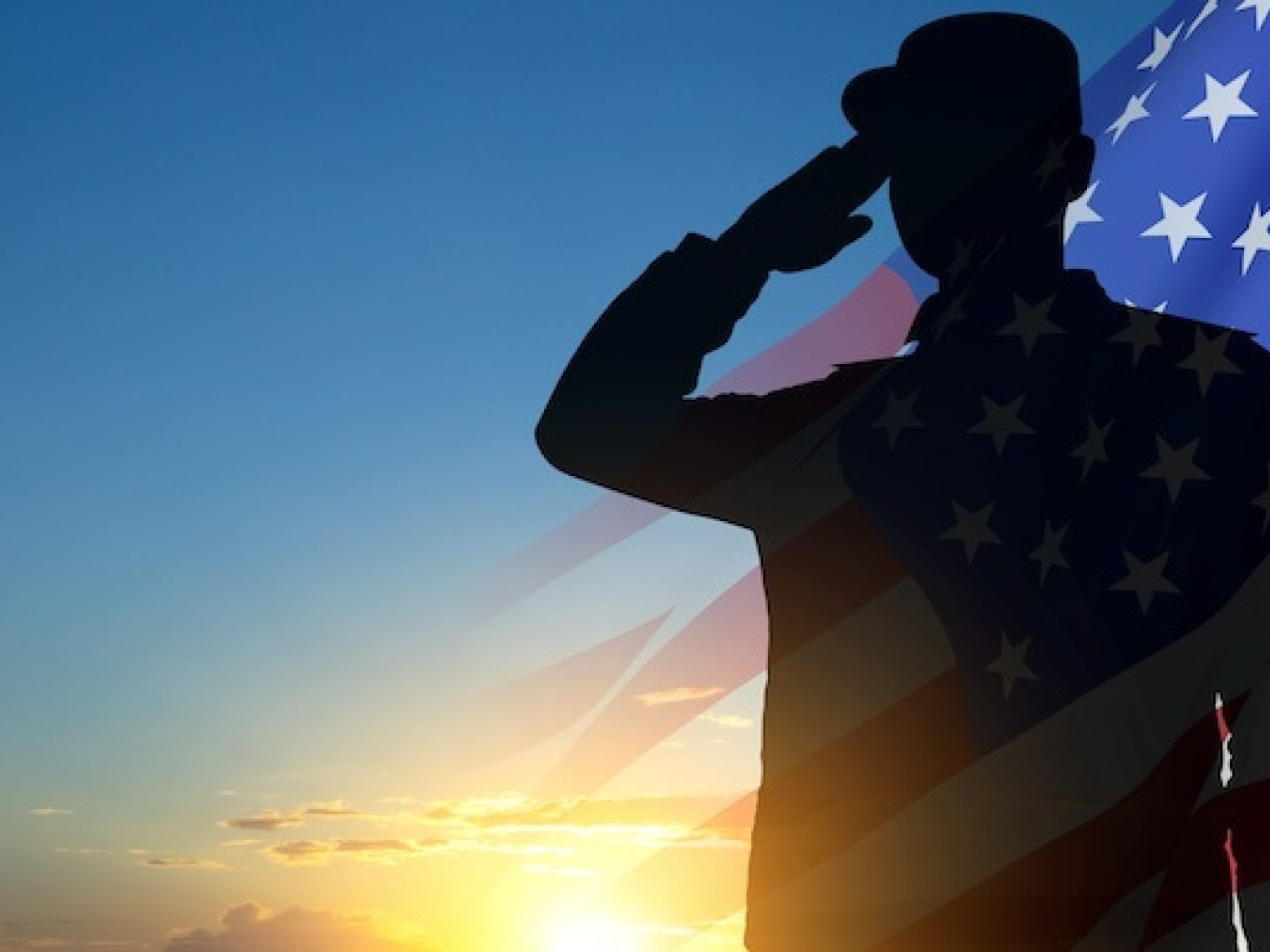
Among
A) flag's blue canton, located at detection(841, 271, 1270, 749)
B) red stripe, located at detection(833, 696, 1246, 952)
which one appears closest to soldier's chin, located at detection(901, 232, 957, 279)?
flag's blue canton, located at detection(841, 271, 1270, 749)

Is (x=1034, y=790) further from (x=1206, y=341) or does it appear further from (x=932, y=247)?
(x=932, y=247)

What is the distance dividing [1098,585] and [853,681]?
3.06ft

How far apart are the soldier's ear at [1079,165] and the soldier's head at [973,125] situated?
0.23 ft

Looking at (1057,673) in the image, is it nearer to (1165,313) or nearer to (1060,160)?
(1165,313)

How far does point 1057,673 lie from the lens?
14.5ft

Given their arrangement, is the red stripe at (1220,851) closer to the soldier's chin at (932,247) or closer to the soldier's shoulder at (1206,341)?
the soldier's shoulder at (1206,341)

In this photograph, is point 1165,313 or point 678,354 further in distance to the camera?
point 1165,313

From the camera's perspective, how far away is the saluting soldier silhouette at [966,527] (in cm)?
425

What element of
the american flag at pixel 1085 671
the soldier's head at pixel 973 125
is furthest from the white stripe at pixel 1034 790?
the soldier's head at pixel 973 125

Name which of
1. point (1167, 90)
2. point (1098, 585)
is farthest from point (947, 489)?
point (1167, 90)

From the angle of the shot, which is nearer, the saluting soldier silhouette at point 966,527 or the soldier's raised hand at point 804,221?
the saluting soldier silhouette at point 966,527

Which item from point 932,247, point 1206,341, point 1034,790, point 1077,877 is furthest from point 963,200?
point 1077,877

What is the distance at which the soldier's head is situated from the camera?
480 centimetres

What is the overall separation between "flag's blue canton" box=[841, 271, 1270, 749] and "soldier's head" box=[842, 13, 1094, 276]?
31 centimetres
